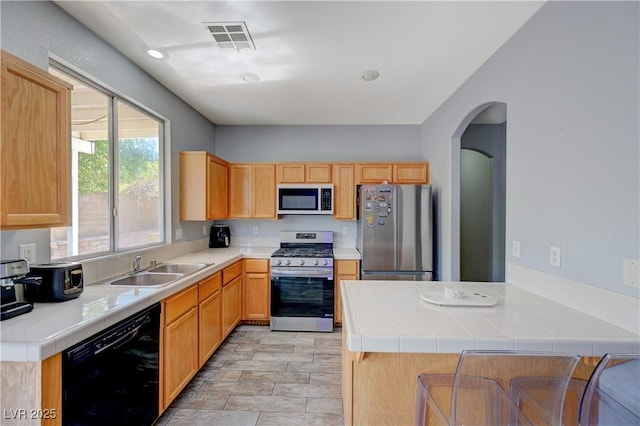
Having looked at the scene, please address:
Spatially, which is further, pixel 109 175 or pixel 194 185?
pixel 194 185

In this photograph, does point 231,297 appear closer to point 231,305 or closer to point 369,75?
point 231,305

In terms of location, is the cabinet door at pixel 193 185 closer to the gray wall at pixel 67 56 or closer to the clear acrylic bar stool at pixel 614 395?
the gray wall at pixel 67 56

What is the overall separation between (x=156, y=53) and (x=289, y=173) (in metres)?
1.94

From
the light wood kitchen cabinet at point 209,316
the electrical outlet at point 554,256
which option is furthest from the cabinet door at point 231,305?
the electrical outlet at point 554,256

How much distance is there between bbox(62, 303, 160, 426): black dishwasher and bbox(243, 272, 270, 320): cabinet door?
1.67 metres

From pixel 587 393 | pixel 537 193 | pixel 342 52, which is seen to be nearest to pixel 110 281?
pixel 342 52

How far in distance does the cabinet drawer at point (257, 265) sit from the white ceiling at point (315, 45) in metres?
1.81

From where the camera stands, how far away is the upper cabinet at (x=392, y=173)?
379 cm

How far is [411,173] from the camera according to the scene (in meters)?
3.79

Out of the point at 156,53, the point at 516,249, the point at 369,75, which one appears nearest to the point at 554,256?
the point at 516,249

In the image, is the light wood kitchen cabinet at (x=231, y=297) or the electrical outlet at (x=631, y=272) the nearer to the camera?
the electrical outlet at (x=631, y=272)

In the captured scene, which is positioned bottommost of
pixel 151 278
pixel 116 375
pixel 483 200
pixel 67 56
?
pixel 116 375

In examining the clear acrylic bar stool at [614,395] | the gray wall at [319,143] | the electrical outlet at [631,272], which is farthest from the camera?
the gray wall at [319,143]

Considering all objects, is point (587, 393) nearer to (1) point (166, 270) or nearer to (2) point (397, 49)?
(2) point (397, 49)
